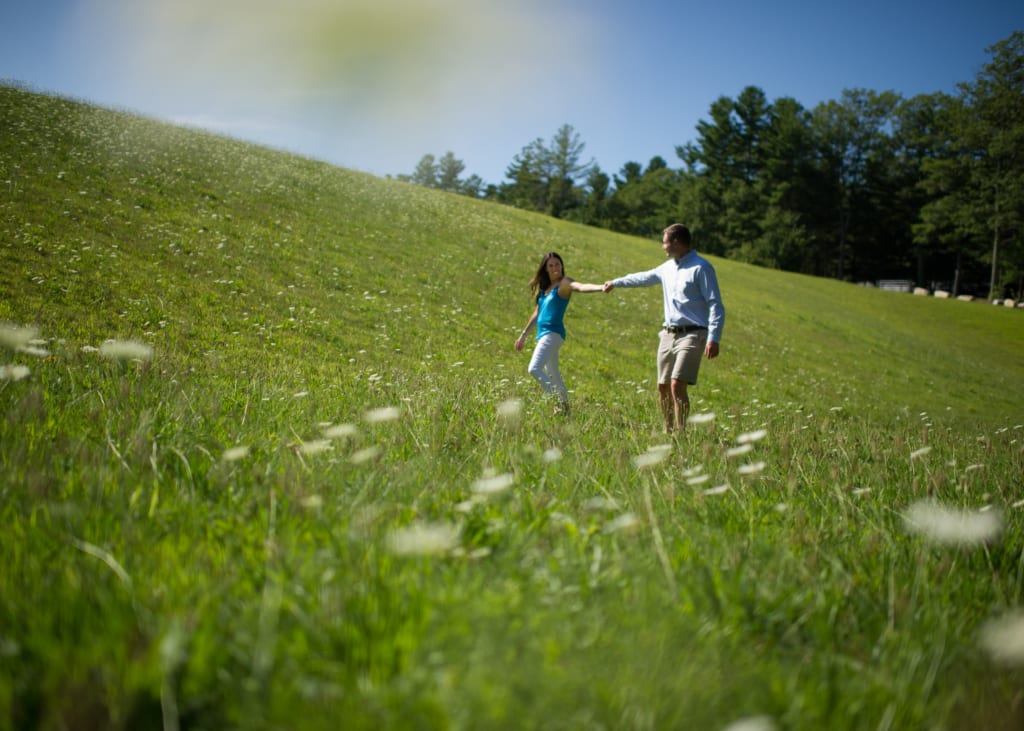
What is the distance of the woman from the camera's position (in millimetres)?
7750

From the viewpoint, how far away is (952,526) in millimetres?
2465

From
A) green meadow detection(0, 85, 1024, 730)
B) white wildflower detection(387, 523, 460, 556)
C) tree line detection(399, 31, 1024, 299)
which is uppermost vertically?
tree line detection(399, 31, 1024, 299)

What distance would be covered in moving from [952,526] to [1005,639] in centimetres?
85

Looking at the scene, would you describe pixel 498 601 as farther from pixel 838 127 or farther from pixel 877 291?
pixel 838 127

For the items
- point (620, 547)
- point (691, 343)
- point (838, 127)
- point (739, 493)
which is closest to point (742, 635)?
point (620, 547)

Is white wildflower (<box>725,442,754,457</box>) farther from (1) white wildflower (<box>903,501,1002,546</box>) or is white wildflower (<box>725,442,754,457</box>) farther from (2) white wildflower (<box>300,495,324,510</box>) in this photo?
(2) white wildflower (<box>300,495,324,510</box>)

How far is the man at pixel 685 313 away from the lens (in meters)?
7.05

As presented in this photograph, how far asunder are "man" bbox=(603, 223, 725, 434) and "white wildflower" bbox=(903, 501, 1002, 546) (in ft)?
12.9

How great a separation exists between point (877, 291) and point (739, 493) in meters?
50.3

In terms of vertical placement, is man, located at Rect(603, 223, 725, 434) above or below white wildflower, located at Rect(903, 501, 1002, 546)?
above

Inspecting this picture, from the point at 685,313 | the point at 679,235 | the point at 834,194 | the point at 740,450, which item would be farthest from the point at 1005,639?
the point at 834,194

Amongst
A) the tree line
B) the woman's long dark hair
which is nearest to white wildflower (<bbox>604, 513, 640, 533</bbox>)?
the woman's long dark hair

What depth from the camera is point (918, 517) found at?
2.89 metres

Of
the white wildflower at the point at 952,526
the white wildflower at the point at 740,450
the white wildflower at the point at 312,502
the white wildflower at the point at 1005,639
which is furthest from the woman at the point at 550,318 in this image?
the white wildflower at the point at 1005,639
